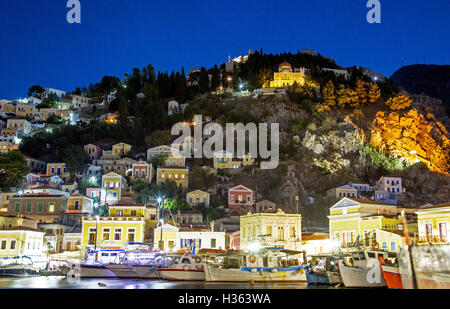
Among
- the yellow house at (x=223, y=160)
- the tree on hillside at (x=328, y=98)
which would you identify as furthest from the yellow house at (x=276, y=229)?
the tree on hillside at (x=328, y=98)

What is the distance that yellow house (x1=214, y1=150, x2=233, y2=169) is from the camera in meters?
81.9

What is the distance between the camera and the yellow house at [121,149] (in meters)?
87.5

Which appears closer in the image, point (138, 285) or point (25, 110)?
point (138, 285)

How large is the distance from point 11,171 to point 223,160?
1375 inches

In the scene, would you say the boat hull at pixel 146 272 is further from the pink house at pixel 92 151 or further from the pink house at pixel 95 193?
the pink house at pixel 92 151

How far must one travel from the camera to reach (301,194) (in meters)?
74.5

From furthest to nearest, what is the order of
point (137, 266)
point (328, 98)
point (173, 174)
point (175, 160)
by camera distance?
point (328, 98)
point (175, 160)
point (173, 174)
point (137, 266)

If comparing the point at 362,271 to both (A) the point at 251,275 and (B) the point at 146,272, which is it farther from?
(B) the point at 146,272

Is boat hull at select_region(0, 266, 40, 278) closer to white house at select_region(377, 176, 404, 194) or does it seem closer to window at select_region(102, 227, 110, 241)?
window at select_region(102, 227, 110, 241)

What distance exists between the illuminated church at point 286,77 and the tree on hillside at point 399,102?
2129cm

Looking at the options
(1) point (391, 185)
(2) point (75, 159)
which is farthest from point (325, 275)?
(2) point (75, 159)

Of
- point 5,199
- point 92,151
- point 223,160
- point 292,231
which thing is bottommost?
point 292,231

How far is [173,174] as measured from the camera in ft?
251

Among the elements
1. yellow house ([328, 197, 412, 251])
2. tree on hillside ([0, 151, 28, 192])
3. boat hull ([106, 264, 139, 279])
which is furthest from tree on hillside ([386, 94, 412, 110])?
boat hull ([106, 264, 139, 279])
